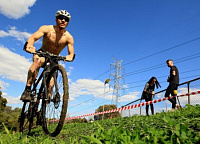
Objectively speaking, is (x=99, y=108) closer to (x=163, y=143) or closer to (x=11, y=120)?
(x=11, y=120)

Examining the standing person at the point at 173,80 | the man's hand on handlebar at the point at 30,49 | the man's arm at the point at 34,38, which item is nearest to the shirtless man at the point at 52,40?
the man's arm at the point at 34,38

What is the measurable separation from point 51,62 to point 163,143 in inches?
128

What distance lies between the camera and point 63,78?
367cm

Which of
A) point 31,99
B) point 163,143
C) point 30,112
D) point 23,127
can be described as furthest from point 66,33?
point 163,143

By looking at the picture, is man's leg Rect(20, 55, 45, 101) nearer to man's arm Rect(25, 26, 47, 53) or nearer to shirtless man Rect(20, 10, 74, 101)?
shirtless man Rect(20, 10, 74, 101)

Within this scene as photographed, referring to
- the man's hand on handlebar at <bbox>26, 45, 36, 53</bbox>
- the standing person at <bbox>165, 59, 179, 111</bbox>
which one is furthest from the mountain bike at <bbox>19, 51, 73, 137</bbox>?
the standing person at <bbox>165, 59, 179, 111</bbox>

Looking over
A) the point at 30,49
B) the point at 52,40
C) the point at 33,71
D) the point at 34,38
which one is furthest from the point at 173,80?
the point at 30,49

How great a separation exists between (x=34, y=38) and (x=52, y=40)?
536 millimetres

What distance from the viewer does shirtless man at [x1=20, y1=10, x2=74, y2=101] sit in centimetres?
447

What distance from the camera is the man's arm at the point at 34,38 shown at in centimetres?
403

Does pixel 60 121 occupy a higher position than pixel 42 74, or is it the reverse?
pixel 42 74

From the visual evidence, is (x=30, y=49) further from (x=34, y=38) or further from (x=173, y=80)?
(x=173, y=80)

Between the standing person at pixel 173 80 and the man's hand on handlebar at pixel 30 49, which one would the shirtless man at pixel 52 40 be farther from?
the standing person at pixel 173 80

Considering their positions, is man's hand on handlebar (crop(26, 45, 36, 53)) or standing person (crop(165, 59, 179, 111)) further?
standing person (crop(165, 59, 179, 111))
